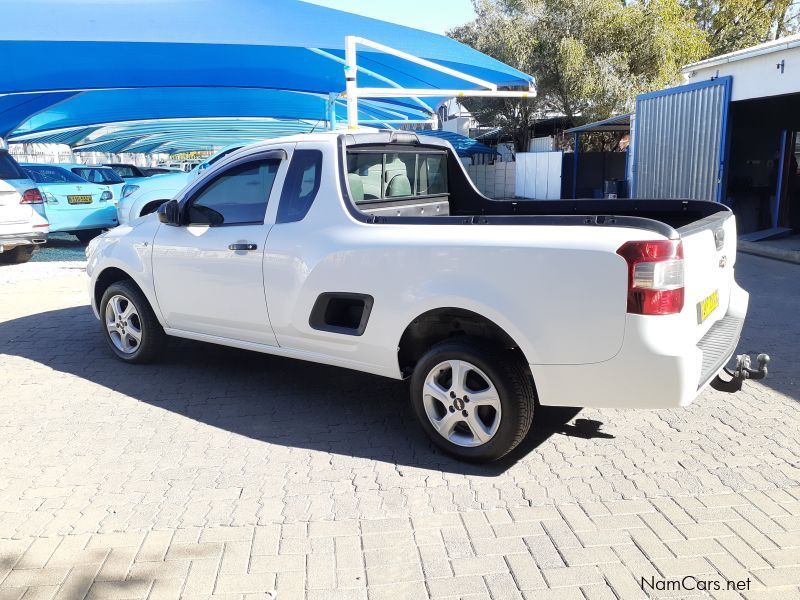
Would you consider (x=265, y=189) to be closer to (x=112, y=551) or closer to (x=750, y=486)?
(x=112, y=551)

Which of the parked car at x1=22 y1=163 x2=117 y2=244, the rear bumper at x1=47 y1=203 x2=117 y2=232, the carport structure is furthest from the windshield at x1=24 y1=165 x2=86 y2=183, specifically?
the carport structure

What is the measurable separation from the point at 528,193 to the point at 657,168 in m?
12.0

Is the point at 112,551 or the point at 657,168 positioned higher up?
the point at 657,168

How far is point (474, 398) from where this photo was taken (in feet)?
12.2

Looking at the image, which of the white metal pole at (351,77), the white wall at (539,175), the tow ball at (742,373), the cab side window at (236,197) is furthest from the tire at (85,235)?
the white wall at (539,175)

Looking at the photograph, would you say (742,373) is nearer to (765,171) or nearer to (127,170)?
(765,171)

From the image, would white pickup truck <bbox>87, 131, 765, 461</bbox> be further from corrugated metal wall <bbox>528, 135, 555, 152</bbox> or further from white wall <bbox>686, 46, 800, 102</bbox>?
corrugated metal wall <bbox>528, 135, 555, 152</bbox>

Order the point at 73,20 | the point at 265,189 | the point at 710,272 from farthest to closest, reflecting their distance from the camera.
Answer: the point at 73,20
the point at 265,189
the point at 710,272

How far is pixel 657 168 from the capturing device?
14.0 m

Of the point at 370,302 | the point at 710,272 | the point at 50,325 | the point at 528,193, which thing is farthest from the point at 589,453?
the point at 528,193

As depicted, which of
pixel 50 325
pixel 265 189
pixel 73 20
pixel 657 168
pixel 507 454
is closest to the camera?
pixel 507 454

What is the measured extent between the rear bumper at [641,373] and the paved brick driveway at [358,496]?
1.73 feet

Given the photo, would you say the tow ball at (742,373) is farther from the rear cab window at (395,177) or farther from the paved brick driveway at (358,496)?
the rear cab window at (395,177)

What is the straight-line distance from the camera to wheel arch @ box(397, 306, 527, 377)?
3691 mm
